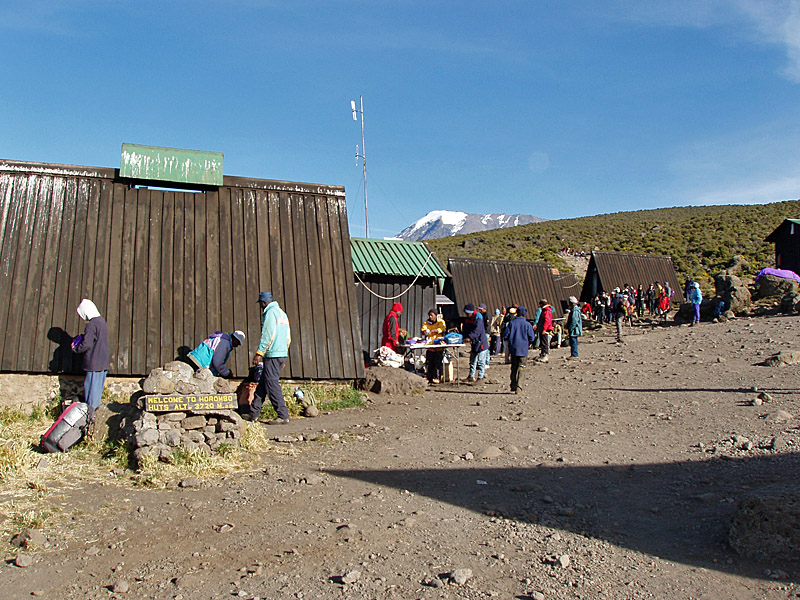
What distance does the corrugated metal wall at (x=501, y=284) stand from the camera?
29.7 m

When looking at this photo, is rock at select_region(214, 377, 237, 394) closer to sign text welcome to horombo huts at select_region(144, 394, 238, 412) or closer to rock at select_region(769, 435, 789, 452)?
sign text welcome to horombo huts at select_region(144, 394, 238, 412)

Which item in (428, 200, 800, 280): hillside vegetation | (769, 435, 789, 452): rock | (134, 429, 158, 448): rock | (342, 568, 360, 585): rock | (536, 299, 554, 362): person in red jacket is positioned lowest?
(342, 568, 360, 585): rock

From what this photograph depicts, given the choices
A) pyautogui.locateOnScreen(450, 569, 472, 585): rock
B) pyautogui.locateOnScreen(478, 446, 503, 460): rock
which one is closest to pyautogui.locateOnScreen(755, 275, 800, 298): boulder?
pyautogui.locateOnScreen(478, 446, 503, 460): rock

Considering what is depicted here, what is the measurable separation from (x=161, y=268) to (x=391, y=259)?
8646 millimetres

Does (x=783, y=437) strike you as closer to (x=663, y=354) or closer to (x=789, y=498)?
(x=789, y=498)

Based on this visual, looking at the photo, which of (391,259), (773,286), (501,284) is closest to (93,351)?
(391,259)

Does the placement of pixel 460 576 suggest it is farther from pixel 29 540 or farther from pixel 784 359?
pixel 784 359

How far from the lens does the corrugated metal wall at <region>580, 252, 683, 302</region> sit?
3544 cm

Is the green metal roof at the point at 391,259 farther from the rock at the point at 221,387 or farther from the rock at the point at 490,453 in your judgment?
the rock at the point at 490,453

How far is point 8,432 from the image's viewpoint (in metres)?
8.66

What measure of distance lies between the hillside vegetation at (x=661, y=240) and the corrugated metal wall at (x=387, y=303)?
3088 centimetres

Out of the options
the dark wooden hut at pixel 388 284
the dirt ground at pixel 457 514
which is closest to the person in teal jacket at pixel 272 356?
the dirt ground at pixel 457 514

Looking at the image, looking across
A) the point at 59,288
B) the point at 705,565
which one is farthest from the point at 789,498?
the point at 59,288

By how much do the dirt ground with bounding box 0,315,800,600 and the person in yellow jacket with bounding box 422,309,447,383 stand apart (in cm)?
444
